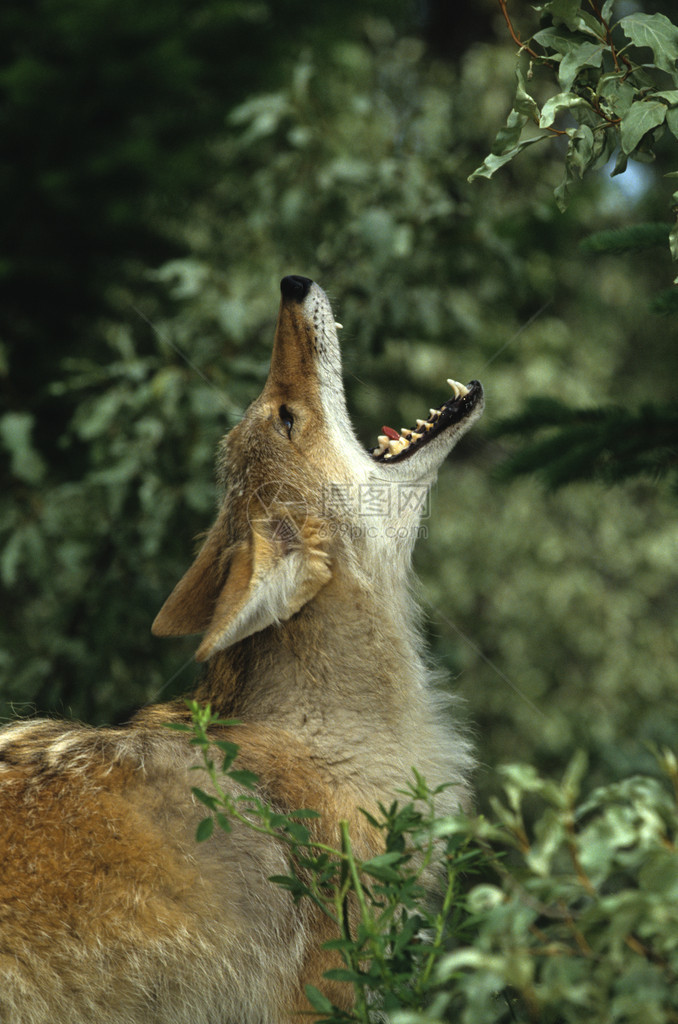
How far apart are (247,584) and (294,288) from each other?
1088 mm

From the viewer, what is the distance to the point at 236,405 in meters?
4.84

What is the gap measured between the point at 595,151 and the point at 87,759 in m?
1.96

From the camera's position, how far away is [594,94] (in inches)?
88.7

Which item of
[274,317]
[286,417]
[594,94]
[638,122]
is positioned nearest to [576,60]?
[594,94]

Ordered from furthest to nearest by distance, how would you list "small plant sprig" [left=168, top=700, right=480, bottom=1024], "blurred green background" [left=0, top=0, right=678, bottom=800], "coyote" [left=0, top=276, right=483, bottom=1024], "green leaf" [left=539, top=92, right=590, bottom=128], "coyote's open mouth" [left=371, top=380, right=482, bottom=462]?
"blurred green background" [left=0, top=0, right=678, bottom=800], "coyote's open mouth" [left=371, top=380, right=482, bottom=462], "coyote" [left=0, top=276, right=483, bottom=1024], "green leaf" [left=539, top=92, right=590, bottom=128], "small plant sprig" [left=168, top=700, right=480, bottom=1024]

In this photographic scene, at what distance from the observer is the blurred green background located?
4.91 metres

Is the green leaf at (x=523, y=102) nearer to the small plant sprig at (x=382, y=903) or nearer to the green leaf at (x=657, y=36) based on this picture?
the green leaf at (x=657, y=36)

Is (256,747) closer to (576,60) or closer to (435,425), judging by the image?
(435,425)

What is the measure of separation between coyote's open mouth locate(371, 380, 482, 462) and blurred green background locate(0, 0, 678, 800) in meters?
0.42

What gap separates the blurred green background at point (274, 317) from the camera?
491 centimetres

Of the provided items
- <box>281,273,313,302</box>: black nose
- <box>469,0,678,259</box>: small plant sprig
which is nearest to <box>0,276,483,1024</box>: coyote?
<box>281,273,313,302</box>: black nose

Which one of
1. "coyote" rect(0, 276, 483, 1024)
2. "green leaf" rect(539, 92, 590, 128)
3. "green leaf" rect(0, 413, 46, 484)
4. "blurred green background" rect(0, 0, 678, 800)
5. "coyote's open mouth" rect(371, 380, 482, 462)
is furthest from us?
"blurred green background" rect(0, 0, 678, 800)

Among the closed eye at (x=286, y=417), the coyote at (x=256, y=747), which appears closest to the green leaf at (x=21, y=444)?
the coyote at (x=256, y=747)

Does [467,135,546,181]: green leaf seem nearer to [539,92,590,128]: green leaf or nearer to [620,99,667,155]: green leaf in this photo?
[539,92,590,128]: green leaf
